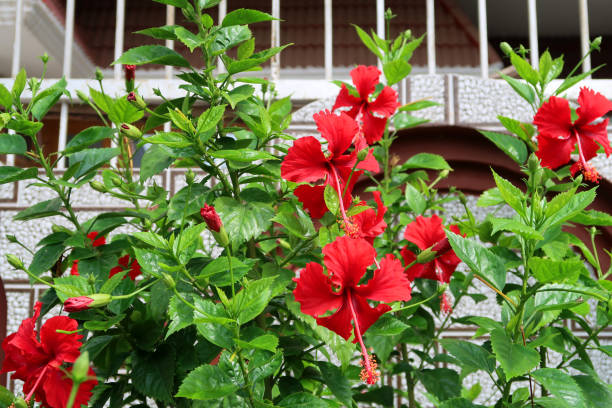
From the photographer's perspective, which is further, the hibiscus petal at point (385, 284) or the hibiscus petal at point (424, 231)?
the hibiscus petal at point (424, 231)

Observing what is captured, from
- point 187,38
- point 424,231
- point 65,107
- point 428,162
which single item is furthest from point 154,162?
point 65,107

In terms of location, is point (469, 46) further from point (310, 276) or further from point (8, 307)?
point (310, 276)

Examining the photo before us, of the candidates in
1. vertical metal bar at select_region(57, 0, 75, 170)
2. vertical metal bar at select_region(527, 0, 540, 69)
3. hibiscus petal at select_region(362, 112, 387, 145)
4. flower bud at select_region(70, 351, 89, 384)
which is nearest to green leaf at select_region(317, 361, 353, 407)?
hibiscus petal at select_region(362, 112, 387, 145)

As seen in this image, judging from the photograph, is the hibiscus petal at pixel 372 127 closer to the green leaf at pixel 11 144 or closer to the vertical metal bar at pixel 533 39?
the green leaf at pixel 11 144

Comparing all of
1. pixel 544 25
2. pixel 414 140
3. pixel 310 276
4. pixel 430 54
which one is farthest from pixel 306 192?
pixel 544 25

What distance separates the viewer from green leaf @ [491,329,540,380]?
499 millimetres

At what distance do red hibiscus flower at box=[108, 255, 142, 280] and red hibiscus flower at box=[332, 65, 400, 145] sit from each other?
360 millimetres

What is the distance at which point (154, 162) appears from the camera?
0.62 meters

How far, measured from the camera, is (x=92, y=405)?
65 cm

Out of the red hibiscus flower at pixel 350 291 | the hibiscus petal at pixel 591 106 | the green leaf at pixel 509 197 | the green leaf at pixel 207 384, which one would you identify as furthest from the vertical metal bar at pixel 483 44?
the green leaf at pixel 207 384

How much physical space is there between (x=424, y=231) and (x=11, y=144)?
0.56m

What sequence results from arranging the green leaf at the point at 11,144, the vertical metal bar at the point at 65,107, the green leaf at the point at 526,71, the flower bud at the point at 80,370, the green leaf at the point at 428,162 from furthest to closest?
1. the vertical metal bar at the point at 65,107
2. the green leaf at the point at 428,162
3. the green leaf at the point at 526,71
4. the green leaf at the point at 11,144
5. the flower bud at the point at 80,370

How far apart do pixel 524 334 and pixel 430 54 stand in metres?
1.16

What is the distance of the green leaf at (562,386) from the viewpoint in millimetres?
517
